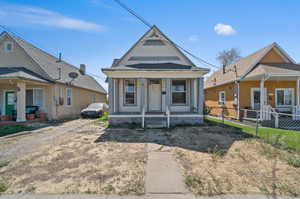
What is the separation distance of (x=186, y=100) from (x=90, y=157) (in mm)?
8095

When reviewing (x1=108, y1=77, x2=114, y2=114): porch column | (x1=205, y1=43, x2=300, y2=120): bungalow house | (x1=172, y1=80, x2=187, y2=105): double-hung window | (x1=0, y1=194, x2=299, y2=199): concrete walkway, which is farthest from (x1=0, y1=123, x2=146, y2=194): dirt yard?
(x1=205, y1=43, x2=300, y2=120): bungalow house

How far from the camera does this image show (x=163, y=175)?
3801 millimetres

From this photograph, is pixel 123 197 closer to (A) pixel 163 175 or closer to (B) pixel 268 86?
(A) pixel 163 175

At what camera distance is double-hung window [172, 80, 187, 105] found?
1143 centimetres

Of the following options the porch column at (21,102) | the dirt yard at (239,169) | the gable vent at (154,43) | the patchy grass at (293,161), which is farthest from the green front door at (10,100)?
the patchy grass at (293,161)

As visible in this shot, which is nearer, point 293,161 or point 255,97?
point 293,161

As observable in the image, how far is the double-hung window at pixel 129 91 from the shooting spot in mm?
11375

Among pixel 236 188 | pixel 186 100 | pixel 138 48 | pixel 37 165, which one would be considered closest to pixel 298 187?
pixel 236 188

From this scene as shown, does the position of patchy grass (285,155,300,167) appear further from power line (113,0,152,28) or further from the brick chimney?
the brick chimney

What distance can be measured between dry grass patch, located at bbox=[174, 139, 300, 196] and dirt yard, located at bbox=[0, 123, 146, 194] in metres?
1.30

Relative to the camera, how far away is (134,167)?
4211 millimetres

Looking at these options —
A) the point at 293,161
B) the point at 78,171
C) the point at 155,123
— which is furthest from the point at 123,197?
the point at 155,123

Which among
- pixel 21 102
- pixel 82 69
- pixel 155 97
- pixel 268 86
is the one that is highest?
pixel 82 69

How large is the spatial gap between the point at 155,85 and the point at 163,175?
824 centimetres
